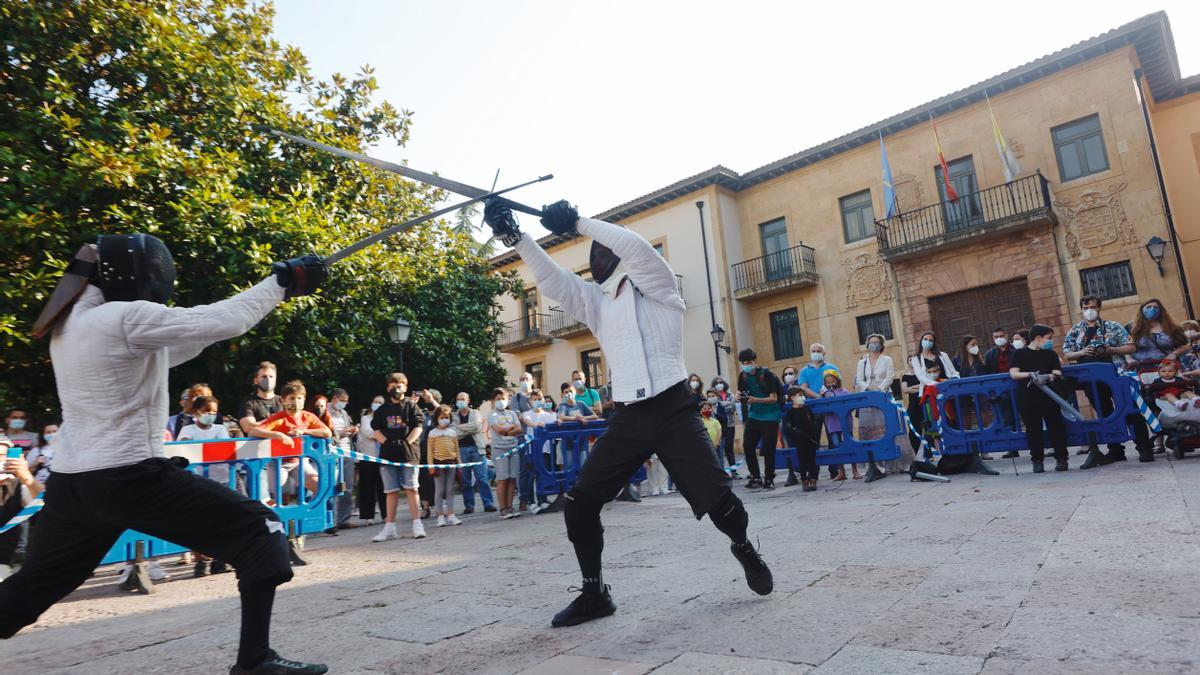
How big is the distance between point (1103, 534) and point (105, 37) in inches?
462

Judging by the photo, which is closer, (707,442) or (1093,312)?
(707,442)

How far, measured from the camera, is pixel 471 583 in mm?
4492

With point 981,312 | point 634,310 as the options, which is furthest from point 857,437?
point 981,312

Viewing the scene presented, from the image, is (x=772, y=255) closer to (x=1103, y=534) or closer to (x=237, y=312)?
(x=1103, y=534)

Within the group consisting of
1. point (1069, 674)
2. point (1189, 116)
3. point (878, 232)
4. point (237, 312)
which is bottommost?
point (1069, 674)

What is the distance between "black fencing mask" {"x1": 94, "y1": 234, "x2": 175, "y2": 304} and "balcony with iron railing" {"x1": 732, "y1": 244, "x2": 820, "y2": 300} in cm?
2023

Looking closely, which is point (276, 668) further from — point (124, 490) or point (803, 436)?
point (803, 436)

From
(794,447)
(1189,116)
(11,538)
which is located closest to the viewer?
(11,538)

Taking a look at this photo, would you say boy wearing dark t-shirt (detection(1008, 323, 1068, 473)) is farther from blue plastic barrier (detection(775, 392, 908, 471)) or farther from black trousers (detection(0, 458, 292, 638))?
black trousers (detection(0, 458, 292, 638))

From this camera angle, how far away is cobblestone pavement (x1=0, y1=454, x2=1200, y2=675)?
2447mm

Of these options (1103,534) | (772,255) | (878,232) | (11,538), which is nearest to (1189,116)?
(878,232)

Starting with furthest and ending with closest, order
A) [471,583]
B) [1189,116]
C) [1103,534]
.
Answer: [1189,116], [471,583], [1103,534]

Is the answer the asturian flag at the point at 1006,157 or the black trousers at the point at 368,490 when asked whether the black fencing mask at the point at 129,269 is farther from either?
the asturian flag at the point at 1006,157

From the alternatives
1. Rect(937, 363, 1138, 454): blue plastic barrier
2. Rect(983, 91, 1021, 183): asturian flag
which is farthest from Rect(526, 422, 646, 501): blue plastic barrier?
Rect(983, 91, 1021, 183): asturian flag
